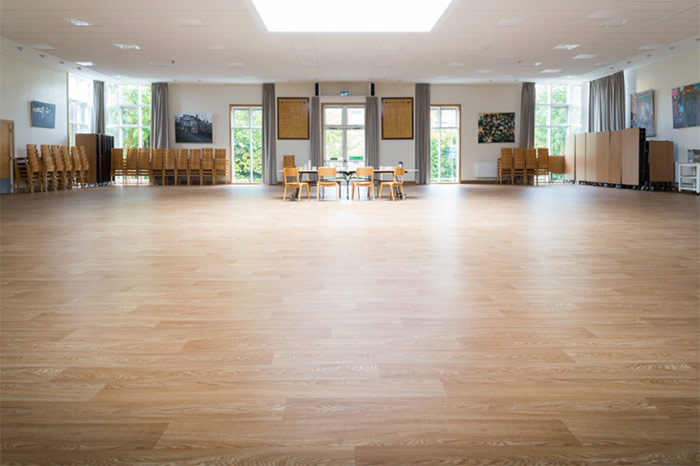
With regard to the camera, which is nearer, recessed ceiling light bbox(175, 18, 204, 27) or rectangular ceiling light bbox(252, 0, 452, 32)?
recessed ceiling light bbox(175, 18, 204, 27)

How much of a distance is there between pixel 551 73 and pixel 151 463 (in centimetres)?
1818

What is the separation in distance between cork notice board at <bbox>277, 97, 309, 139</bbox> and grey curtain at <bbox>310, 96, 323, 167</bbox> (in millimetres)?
228

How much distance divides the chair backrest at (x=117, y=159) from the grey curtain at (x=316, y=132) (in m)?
5.97

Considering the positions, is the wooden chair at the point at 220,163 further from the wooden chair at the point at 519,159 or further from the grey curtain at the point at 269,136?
the wooden chair at the point at 519,159

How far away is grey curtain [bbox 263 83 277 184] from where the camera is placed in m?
19.6

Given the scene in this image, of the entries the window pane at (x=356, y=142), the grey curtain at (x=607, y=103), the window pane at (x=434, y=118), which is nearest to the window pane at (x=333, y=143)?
the window pane at (x=356, y=142)

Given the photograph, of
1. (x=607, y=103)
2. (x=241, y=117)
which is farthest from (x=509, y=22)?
(x=241, y=117)

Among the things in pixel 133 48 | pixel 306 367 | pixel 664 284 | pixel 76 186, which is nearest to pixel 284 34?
pixel 133 48

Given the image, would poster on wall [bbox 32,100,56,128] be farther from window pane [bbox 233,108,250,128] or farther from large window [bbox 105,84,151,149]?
window pane [bbox 233,108,250,128]

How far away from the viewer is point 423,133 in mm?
19969

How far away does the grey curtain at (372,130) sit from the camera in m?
19.7

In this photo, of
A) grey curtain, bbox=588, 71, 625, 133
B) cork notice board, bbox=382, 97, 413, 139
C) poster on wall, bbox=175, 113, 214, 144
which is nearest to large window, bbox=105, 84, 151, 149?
poster on wall, bbox=175, 113, 214, 144

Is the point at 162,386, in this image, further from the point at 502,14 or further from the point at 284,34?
the point at 284,34

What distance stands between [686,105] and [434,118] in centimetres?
779
